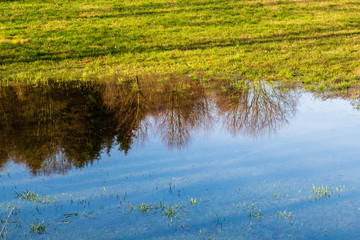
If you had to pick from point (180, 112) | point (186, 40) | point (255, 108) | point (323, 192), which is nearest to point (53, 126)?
point (180, 112)

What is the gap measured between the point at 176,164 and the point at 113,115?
5200 mm

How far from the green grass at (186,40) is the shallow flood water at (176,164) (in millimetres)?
4137

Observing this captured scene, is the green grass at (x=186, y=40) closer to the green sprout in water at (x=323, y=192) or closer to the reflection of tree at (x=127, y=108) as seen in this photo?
the reflection of tree at (x=127, y=108)

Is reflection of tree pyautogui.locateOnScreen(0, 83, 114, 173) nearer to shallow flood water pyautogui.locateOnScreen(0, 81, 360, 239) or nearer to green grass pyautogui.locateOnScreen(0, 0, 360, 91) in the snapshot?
shallow flood water pyautogui.locateOnScreen(0, 81, 360, 239)

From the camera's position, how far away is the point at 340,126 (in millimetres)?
14031

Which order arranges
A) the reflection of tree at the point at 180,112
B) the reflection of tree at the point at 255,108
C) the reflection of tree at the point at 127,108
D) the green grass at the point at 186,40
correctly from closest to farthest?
the reflection of tree at the point at 127,108 < the reflection of tree at the point at 180,112 < the reflection of tree at the point at 255,108 < the green grass at the point at 186,40

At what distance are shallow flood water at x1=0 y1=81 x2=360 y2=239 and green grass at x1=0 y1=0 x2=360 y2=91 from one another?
163 inches

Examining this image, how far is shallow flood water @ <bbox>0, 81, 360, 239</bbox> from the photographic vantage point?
26.4 feet

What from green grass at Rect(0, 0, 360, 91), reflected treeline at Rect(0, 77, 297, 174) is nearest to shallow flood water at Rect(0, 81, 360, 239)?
reflected treeline at Rect(0, 77, 297, 174)

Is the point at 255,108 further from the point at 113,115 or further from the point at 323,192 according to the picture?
the point at 323,192

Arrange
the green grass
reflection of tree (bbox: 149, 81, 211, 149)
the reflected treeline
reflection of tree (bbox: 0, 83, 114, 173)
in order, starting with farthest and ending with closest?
the green grass
reflection of tree (bbox: 149, 81, 211, 149)
the reflected treeline
reflection of tree (bbox: 0, 83, 114, 173)

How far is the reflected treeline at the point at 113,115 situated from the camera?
12328 millimetres

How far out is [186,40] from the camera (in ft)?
95.3

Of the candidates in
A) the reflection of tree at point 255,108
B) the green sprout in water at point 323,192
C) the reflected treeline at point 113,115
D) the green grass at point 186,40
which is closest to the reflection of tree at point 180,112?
the reflected treeline at point 113,115
